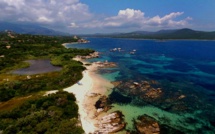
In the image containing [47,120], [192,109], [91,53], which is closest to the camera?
[47,120]

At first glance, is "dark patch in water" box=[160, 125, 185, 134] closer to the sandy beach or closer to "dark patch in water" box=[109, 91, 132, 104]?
the sandy beach

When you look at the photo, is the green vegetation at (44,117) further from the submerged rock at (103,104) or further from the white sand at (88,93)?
the submerged rock at (103,104)

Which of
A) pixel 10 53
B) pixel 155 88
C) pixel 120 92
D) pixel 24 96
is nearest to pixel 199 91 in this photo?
pixel 155 88

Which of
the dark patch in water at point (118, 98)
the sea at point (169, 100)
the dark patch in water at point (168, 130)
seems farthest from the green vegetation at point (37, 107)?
the dark patch in water at point (168, 130)

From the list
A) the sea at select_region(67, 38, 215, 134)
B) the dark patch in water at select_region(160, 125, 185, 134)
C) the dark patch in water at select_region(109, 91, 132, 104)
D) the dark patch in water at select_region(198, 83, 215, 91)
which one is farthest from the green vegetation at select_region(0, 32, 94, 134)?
the dark patch in water at select_region(198, 83, 215, 91)

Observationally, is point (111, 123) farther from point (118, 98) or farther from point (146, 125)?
point (118, 98)

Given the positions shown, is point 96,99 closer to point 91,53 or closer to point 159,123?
point 159,123
